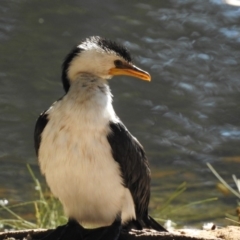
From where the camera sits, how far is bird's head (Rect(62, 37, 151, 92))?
3842mm

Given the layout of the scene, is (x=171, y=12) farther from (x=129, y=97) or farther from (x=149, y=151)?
(x=149, y=151)

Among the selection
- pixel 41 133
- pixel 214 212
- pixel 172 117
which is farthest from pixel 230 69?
pixel 41 133

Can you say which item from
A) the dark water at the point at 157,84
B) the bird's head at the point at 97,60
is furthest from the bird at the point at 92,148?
the dark water at the point at 157,84

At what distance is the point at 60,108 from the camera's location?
3.78m

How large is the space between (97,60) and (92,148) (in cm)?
43

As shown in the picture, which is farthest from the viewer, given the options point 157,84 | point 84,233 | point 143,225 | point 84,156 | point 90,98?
point 157,84

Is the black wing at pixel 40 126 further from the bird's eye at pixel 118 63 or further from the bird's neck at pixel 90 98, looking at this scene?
the bird's eye at pixel 118 63

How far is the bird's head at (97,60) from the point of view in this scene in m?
3.84

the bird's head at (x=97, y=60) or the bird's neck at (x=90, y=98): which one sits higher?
the bird's head at (x=97, y=60)

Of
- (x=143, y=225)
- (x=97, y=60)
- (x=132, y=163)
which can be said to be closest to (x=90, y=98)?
(x=97, y=60)

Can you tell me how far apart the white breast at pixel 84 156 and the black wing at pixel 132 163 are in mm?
29

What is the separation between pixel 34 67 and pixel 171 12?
4.75 ft

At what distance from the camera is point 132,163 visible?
3.85 metres

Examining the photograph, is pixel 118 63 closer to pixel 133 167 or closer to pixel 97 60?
pixel 97 60
